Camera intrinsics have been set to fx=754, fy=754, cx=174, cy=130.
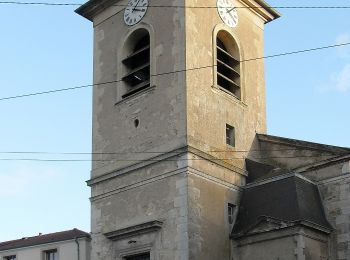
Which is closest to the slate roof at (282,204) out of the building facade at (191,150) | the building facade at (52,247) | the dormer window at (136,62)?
the building facade at (191,150)

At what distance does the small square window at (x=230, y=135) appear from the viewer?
25328 mm

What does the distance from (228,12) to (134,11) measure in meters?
3.36

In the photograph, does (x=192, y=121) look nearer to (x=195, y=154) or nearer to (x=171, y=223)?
(x=195, y=154)

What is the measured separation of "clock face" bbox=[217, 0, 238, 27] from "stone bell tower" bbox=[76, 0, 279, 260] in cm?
4

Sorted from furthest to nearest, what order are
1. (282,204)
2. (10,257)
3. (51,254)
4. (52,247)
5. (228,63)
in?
(10,257)
(51,254)
(52,247)
(228,63)
(282,204)

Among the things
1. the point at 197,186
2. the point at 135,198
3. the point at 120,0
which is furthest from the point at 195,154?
the point at 120,0

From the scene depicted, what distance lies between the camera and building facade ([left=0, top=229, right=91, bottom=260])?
1444 inches

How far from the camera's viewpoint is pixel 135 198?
24.2 meters

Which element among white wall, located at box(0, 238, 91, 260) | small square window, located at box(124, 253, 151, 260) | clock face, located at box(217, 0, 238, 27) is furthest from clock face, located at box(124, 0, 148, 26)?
white wall, located at box(0, 238, 91, 260)

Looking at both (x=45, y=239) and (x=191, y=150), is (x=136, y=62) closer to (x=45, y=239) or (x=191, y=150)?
(x=191, y=150)

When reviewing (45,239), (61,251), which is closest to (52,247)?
(61,251)

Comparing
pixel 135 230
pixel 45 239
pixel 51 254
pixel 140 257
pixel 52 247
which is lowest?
pixel 140 257

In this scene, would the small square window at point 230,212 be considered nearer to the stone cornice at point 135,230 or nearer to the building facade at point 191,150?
the building facade at point 191,150

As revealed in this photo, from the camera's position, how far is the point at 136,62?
26.8 meters
